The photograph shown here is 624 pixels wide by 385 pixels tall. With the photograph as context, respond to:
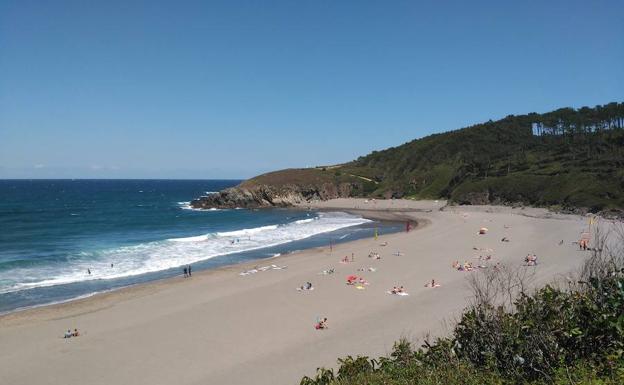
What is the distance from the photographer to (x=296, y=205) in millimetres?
93062

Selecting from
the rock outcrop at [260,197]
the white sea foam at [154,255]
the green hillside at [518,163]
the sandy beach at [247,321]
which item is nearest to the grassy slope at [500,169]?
the green hillside at [518,163]

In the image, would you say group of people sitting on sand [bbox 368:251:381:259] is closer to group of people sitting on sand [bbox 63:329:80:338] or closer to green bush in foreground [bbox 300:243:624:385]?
group of people sitting on sand [bbox 63:329:80:338]

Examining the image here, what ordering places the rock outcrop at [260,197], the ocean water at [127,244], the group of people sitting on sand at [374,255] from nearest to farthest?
the ocean water at [127,244] < the group of people sitting on sand at [374,255] < the rock outcrop at [260,197]

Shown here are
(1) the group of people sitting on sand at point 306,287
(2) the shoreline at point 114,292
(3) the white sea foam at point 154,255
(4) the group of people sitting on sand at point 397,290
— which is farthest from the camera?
(3) the white sea foam at point 154,255

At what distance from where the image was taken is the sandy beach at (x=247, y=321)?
15.4 m

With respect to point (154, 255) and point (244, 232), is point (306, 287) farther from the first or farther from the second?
point (244, 232)

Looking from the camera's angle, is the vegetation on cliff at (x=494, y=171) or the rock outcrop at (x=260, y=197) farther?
the rock outcrop at (x=260, y=197)

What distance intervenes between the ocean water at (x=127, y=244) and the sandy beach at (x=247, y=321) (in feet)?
11.9

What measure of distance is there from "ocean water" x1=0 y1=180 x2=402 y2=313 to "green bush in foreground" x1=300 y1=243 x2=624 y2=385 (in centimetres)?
2270

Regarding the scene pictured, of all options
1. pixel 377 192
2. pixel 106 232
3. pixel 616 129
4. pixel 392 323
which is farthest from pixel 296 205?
pixel 392 323

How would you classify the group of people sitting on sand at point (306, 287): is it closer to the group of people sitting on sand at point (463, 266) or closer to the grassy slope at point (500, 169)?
the group of people sitting on sand at point (463, 266)

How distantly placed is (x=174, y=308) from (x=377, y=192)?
7638cm

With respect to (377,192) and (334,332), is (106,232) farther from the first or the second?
(377,192)

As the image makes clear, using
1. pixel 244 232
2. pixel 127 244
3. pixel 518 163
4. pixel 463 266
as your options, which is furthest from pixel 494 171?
pixel 127 244
